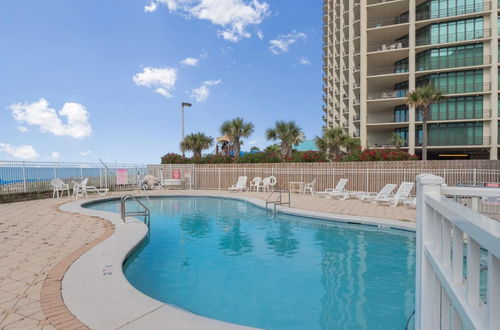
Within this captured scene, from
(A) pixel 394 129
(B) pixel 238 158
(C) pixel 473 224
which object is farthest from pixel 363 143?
(C) pixel 473 224

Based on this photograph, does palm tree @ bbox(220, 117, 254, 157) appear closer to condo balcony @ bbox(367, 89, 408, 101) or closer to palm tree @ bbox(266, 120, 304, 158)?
palm tree @ bbox(266, 120, 304, 158)

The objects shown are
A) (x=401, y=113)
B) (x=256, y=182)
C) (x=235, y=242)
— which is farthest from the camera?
(x=401, y=113)

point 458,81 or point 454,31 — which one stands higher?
point 454,31

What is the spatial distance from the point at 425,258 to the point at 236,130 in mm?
28878

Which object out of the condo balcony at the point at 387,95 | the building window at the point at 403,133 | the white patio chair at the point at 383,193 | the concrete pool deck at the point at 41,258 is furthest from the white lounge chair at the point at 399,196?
the condo balcony at the point at 387,95

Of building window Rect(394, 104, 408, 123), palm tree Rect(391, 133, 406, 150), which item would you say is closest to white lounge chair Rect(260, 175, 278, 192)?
palm tree Rect(391, 133, 406, 150)

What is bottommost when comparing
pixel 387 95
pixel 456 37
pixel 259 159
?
pixel 259 159

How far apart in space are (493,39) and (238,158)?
26.7 m

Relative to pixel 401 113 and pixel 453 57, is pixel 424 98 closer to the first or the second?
pixel 401 113

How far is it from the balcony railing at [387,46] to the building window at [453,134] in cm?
896

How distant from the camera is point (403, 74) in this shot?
99.7ft

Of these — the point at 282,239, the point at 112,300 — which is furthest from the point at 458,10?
the point at 112,300

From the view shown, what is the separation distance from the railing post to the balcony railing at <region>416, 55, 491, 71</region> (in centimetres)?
3345

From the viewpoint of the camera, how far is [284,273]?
5602 mm
